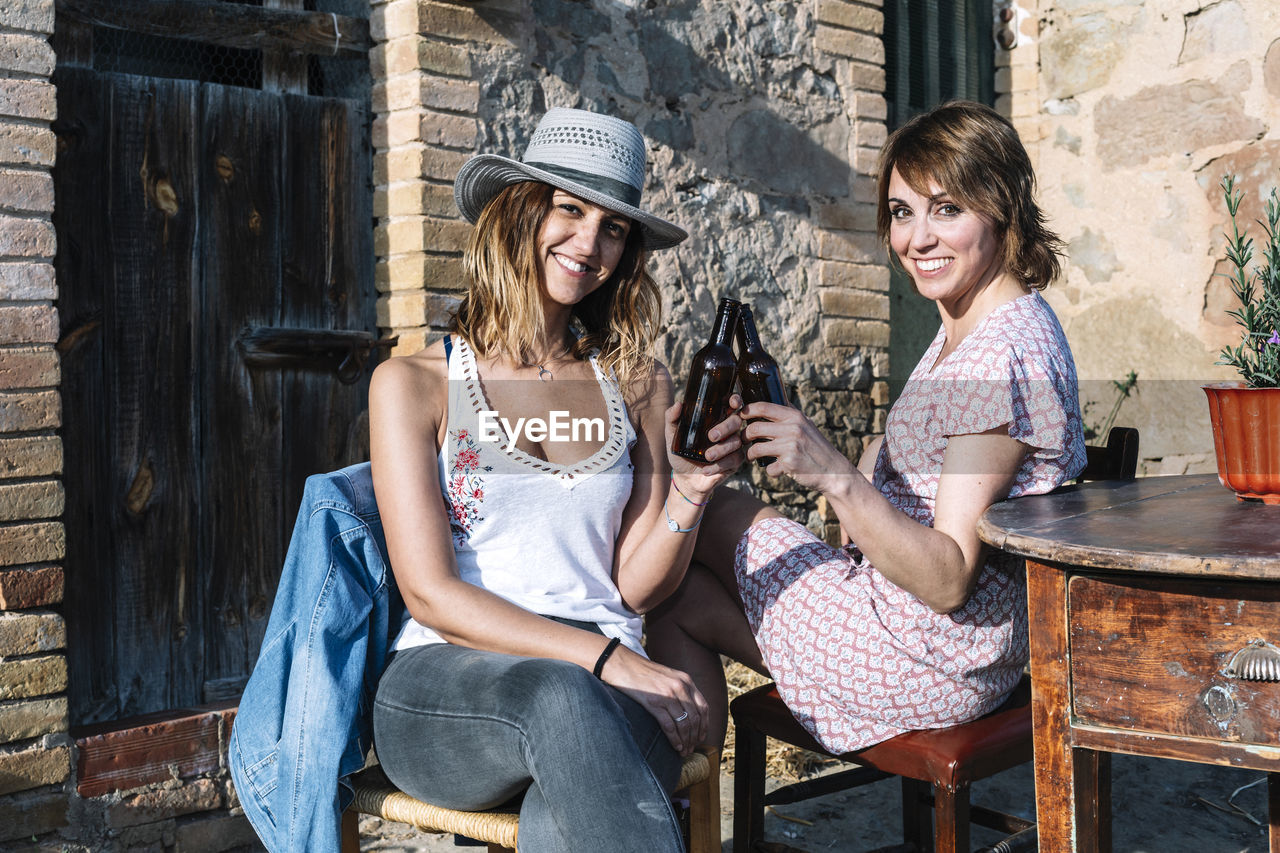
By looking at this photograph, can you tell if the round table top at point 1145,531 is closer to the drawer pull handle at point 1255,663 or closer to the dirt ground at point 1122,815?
the drawer pull handle at point 1255,663

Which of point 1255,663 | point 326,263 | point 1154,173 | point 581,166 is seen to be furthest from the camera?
point 1154,173

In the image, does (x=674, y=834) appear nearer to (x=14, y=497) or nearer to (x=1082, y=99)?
(x=14, y=497)

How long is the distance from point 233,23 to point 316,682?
2.14 metres

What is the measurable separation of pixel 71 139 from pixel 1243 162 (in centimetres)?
437

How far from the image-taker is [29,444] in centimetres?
274

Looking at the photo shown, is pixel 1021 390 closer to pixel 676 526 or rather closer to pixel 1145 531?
pixel 1145 531

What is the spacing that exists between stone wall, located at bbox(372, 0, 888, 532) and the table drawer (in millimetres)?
2242

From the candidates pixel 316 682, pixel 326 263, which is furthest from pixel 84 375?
pixel 316 682

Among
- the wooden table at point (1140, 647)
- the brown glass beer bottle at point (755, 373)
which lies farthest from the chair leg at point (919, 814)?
the brown glass beer bottle at point (755, 373)

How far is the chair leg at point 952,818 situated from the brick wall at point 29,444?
203cm

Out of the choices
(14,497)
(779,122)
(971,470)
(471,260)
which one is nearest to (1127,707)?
(971,470)

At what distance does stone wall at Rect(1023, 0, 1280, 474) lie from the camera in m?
4.89

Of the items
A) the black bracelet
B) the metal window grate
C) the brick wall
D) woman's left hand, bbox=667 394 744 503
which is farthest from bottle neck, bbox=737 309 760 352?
the metal window grate

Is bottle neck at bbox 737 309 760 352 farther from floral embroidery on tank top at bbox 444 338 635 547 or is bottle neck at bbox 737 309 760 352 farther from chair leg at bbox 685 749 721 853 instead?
chair leg at bbox 685 749 721 853
